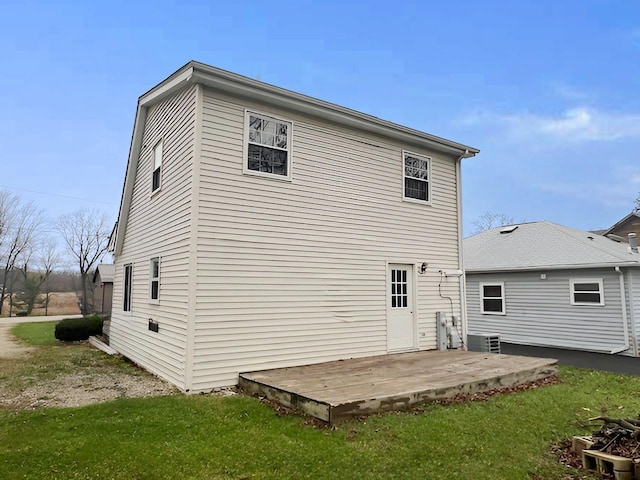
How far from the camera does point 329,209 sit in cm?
845

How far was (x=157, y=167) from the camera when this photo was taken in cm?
900

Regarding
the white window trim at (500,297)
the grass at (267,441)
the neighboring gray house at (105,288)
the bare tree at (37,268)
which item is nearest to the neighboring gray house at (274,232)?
the grass at (267,441)

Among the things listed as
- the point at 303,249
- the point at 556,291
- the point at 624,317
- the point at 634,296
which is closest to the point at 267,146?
the point at 303,249

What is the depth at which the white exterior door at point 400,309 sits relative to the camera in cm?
917

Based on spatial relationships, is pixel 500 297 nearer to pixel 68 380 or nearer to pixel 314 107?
pixel 314 107

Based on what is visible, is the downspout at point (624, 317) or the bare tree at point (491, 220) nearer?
the downspout at point (624, 317)

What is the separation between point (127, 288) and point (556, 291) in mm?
13664

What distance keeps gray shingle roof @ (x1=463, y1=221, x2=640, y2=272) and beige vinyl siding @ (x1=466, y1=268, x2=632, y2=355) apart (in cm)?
43

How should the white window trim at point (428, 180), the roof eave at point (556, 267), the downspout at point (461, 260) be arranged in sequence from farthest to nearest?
the roof eave at point (556, 267)
the downspout at point (461, 260)
the white window trim at point (428, 180)

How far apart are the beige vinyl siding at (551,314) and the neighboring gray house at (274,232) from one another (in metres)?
5.43

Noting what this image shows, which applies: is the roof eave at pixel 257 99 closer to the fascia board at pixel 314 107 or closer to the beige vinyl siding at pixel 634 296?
the fascia board at pixel 314 107

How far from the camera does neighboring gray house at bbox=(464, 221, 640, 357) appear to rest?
1246 centimetres

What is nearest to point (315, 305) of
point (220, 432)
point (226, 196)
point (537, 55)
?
point (226, 196)

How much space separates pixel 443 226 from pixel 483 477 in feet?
24.9
